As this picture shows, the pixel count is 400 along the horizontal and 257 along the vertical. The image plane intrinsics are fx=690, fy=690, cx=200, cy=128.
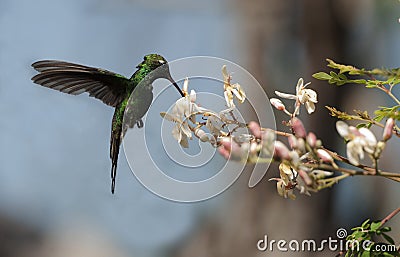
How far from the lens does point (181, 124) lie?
0.87 metres

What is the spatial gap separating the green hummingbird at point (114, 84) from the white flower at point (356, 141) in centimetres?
28

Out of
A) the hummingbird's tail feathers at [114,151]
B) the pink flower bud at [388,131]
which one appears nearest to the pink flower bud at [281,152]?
the pink flower bud at [388,131]

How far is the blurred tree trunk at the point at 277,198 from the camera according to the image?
3.64 meters

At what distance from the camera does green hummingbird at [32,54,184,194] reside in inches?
38.6

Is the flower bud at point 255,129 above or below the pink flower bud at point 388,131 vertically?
below

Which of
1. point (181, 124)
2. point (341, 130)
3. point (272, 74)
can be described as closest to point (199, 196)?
point (181, 124)

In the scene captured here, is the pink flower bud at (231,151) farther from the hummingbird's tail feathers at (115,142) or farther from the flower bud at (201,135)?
the hummingbird's tail feathers at (115,142)

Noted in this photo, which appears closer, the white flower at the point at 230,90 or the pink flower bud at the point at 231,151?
the pink flower bud at the point at 231,151

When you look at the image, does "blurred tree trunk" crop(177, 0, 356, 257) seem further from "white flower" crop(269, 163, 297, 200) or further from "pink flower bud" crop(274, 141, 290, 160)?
"pink flower bud" crop(274, 141, 290, 160)

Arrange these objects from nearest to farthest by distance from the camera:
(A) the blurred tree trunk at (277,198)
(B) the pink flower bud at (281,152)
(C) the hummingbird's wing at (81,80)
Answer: (B) the pink flower bud at (281,152), (C) the hummingbird's wing at (81,80), (A) the blurred tree trunk at (277,198)

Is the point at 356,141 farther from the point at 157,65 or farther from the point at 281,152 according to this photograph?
the point at 157,65

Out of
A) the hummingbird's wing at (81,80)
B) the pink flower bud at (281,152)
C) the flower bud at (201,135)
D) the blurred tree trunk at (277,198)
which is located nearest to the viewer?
the pink flower bud at (281,152)

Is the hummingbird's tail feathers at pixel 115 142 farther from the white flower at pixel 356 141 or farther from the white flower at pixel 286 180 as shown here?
the white flower at pixel 356 141

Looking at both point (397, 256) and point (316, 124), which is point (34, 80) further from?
point (316, 124)
